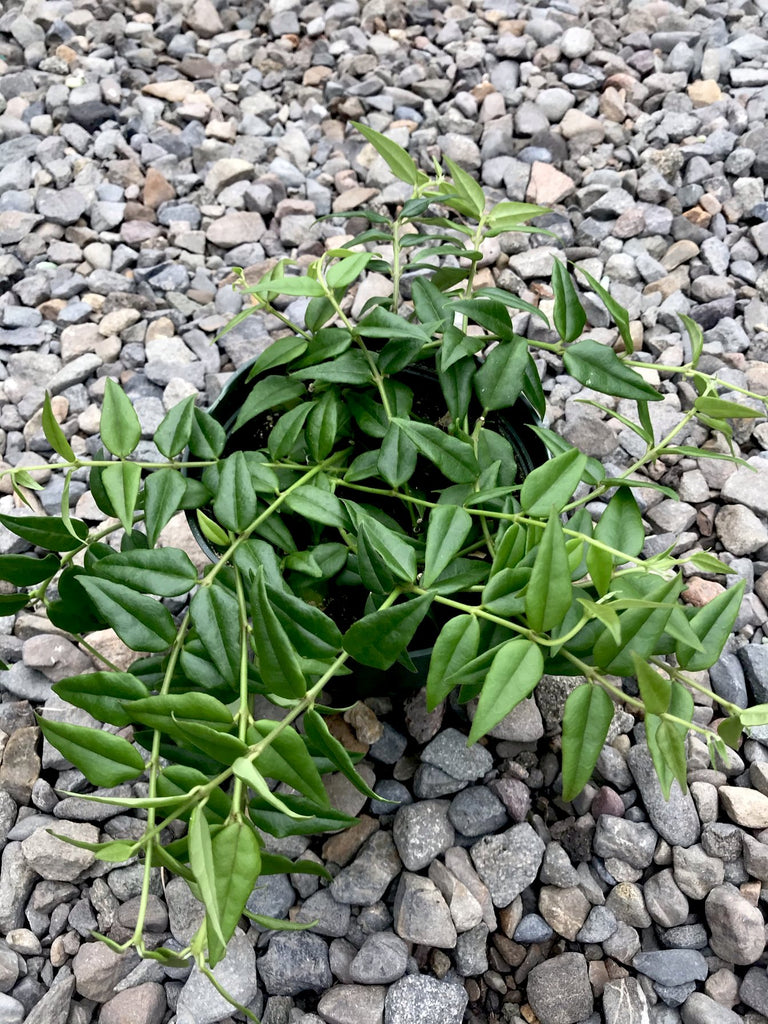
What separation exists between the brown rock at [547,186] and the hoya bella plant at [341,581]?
0.75m

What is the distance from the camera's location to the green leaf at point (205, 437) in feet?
3.23

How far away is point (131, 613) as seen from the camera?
0.84 m

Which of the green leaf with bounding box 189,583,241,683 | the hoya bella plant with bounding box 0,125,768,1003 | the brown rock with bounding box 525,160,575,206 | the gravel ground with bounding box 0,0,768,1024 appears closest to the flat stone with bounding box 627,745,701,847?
the gravel ground with bounding box 0,0,768,1024

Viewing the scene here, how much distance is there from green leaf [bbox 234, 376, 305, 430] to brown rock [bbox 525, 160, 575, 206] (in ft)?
3.13

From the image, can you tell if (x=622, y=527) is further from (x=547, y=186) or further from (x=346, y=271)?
(x=547, y=186)

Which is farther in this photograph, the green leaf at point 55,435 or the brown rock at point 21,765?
the brown rock at point 21,765

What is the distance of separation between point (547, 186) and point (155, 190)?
0.81 m

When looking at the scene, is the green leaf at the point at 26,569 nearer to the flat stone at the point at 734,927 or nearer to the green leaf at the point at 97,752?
the green leaf at the point at 97,752

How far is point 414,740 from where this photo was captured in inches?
44.5

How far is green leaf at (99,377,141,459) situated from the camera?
939mm

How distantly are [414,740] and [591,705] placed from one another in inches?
17.0

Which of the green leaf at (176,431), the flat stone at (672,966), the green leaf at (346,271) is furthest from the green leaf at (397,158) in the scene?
the flat stone at (672,966)

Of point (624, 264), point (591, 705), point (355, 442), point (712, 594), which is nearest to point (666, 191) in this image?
point (624, 264)

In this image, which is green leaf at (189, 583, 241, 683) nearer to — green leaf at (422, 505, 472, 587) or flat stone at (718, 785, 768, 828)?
green leaf at (422, 505, 472, 587)
